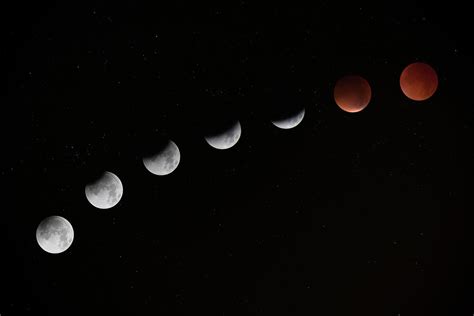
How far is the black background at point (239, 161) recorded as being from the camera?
5.19 ft

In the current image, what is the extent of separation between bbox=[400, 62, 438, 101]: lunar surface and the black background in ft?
0.15

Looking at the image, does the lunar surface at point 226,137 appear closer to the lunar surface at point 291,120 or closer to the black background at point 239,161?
the black background at point 239,161

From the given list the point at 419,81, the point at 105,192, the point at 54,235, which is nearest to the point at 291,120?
the point at 419,81

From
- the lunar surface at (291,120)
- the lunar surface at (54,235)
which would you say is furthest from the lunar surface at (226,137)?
the lunar surface at (54,235)

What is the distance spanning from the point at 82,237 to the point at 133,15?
69 centimetres

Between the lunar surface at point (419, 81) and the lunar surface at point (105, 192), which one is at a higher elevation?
the lunar surface at point (419, 81)

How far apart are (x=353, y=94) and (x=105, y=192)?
2.38 ft

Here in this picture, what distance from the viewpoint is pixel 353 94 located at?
1511mm

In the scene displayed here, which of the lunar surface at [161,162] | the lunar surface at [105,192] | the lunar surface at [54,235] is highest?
the lunar surface at [161,162]

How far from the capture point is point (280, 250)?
173cm

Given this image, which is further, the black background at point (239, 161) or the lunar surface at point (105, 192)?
the black background at point (239, 161)

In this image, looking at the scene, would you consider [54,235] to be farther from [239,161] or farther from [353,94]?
[353,94]

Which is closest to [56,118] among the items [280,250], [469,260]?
[280,250]

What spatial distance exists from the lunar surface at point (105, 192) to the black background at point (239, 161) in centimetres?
13
